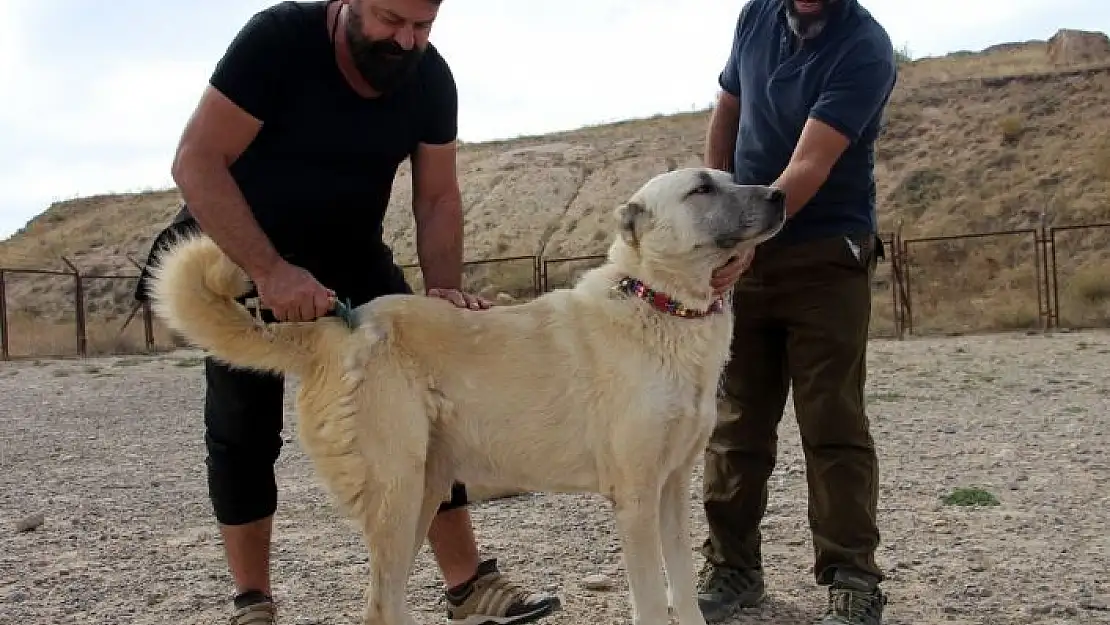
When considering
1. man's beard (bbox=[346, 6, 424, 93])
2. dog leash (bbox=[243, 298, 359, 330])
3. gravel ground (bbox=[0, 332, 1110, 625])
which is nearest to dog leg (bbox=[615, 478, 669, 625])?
gravel ground (bbox=[0, 332, 1110, 625])

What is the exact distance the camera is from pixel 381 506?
3.34 meters

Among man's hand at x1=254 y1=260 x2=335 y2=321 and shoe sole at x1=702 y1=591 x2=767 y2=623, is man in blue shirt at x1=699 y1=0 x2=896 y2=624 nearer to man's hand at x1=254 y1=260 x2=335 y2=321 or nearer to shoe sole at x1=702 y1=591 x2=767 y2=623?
shoe sole at x1=702 y1=591 x2=767 y2=623

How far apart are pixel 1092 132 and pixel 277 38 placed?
3278cm

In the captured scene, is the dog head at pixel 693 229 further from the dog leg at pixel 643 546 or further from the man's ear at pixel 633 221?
the dog leg at pixel 643 546

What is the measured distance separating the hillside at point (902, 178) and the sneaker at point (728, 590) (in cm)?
1830

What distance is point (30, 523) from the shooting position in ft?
19.3

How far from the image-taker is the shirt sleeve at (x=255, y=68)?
335 cm

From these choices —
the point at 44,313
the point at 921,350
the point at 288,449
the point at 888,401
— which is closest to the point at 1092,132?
the point at 921,350

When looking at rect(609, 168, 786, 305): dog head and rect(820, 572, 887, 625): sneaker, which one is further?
rect(820, 572, 887, 625): sneaker

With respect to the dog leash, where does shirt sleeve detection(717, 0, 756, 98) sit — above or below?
above

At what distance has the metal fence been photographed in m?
19.0

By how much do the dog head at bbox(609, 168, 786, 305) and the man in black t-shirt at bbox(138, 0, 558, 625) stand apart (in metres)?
0.70

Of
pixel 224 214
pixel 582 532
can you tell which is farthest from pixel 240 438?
pixel 582 532

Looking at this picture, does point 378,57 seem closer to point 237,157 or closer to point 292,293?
point 237,157
